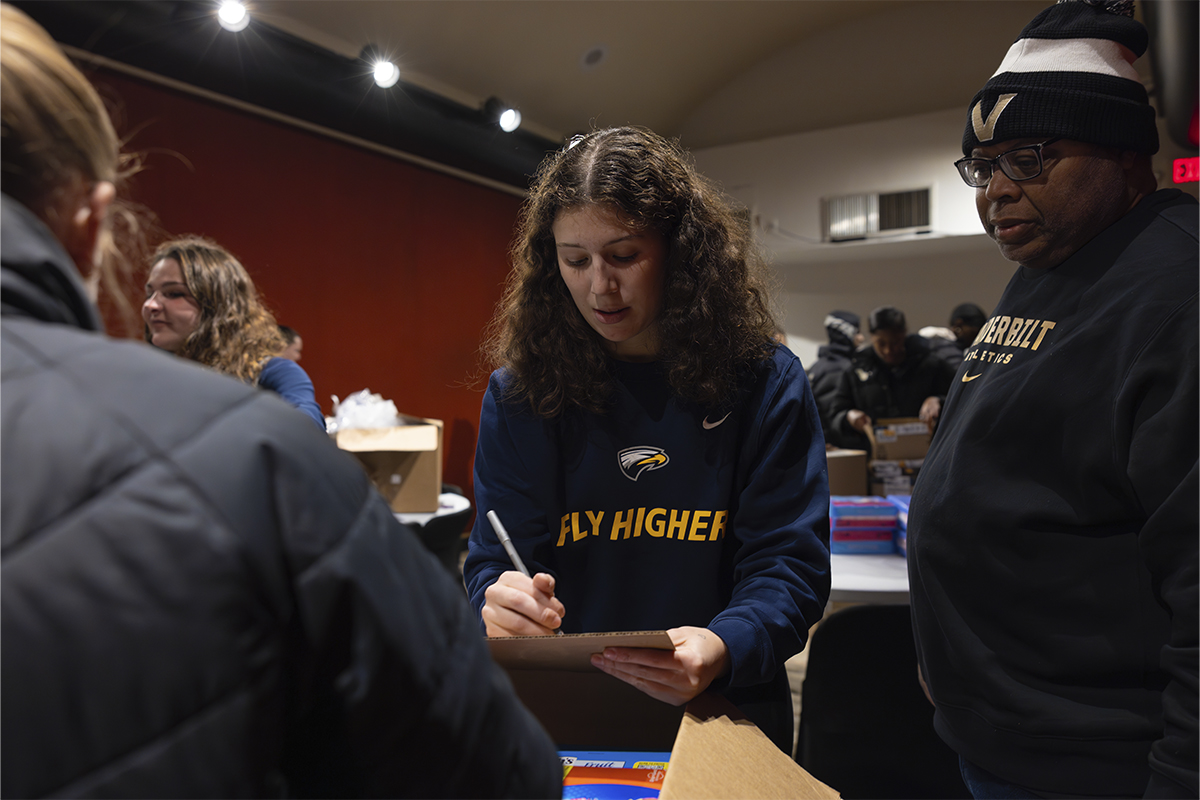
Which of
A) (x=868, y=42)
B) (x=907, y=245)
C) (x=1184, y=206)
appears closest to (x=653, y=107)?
(x=868, y=42)

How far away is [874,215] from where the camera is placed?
6973 mm

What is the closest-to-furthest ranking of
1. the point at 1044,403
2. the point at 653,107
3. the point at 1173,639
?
the point at 1173,639 → the point at 1044,403 → the point at 653,107

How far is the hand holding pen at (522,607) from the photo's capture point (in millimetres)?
944

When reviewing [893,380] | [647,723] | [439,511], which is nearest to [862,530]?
[647,723]

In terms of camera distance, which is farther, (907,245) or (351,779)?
(907,245)

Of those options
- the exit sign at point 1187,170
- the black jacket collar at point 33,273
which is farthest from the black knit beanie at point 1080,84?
the exit sign at point 1187,170

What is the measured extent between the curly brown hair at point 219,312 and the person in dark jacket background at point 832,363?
3571 mm

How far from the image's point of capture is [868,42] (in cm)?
699

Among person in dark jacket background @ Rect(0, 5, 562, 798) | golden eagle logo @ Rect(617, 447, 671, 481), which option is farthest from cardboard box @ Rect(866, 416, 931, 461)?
person in dark jacket background @ Rect(0, 5, 562, 798)

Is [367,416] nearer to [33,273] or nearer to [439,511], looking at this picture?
[439,511]

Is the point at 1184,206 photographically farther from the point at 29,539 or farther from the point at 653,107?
the point at 653,107

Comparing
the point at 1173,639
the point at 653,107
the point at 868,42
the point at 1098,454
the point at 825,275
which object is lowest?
the point at 1173,639

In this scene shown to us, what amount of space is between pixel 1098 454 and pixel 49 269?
3.59 ft

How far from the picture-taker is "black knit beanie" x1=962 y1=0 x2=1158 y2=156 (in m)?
1.04
